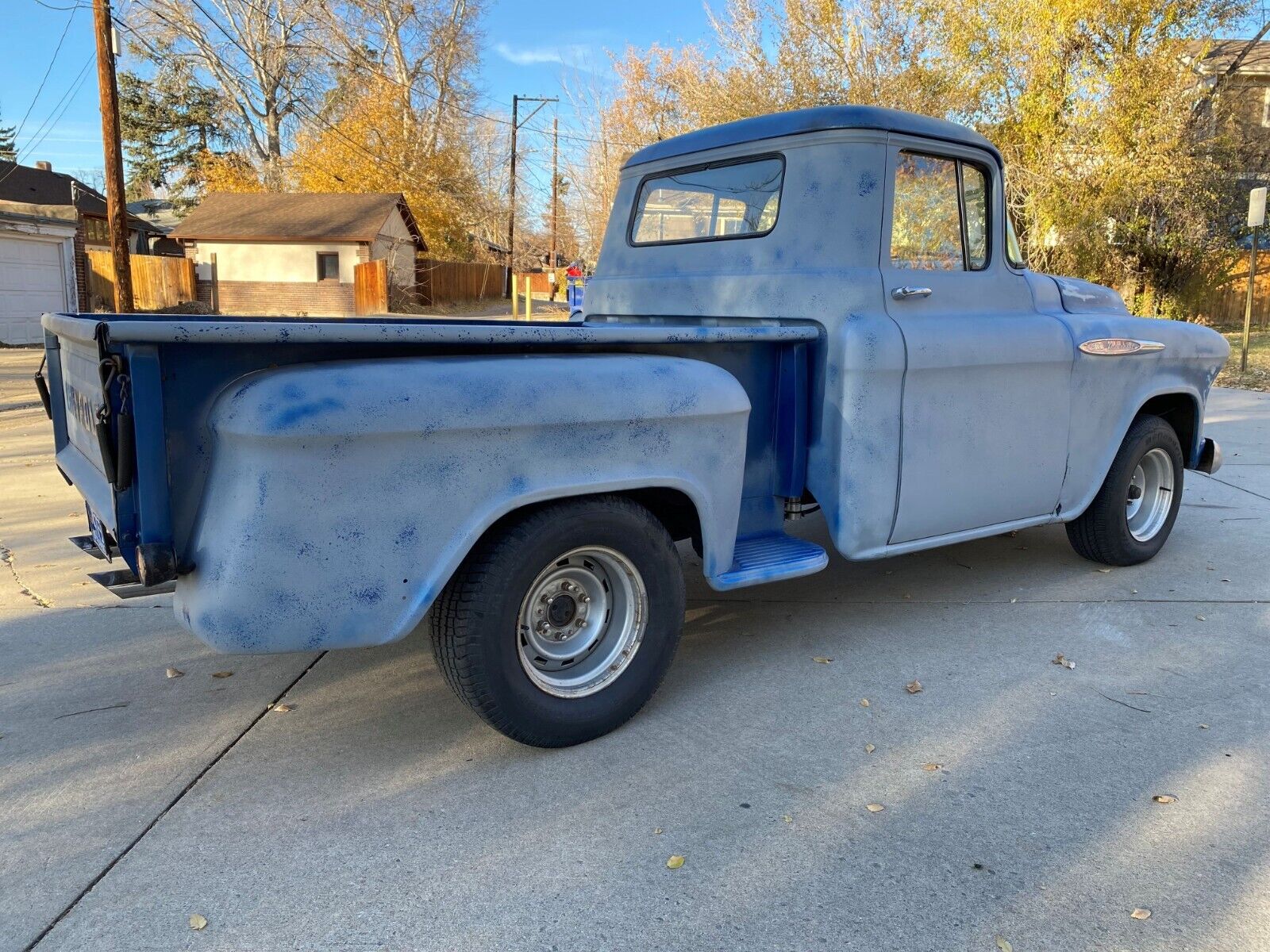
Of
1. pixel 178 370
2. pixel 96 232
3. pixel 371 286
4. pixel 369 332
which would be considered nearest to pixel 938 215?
pixel 369 332

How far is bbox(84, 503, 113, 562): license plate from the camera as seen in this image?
3.07 metres

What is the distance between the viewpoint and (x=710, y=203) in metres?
4.52

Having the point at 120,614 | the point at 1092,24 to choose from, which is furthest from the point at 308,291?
the point at 120,614

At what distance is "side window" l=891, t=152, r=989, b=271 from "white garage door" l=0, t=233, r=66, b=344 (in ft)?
73.6

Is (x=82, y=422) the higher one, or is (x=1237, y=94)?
(x=1237, y=94)

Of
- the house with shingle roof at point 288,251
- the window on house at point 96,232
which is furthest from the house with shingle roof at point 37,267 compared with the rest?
the window on house at point 96,232

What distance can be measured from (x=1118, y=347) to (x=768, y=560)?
7.48 ft

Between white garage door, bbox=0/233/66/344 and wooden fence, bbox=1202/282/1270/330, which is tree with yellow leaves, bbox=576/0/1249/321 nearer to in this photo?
wooden fence, bbox=1202/282/1270/330

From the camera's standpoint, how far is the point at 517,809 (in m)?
2.87

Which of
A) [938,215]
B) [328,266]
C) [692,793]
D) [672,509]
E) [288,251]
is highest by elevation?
[288,251]

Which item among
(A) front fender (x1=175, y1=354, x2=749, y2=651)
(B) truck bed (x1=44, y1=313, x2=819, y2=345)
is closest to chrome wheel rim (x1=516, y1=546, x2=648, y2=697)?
(A) front fender (x1=175, y1=354, x2=749, y2=651)

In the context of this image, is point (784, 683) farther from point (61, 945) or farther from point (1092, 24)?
point (1092, 24)

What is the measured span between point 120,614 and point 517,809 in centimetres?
264

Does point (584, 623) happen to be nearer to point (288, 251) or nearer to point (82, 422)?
point (82, 422)
